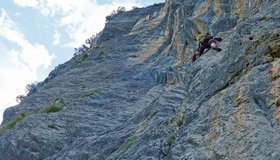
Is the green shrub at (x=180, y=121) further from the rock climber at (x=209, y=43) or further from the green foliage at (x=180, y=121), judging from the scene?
the rock climber at (x=209, y=43)

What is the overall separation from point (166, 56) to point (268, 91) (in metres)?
21.0

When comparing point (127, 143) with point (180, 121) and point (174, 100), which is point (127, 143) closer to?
point (174, 100)

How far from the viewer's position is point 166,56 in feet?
111

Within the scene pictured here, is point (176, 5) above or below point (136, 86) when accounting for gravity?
above

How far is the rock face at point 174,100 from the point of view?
12898mm

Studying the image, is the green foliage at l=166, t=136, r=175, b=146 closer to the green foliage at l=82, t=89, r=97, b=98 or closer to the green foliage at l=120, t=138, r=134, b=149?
the green foliage at l=120, t=138, r=134, b=149

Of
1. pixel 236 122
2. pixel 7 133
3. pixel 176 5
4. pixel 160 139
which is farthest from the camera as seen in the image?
pixel 176 5

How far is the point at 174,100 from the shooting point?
1928 cm

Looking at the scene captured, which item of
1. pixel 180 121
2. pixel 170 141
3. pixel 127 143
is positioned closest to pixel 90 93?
pixel 127 143

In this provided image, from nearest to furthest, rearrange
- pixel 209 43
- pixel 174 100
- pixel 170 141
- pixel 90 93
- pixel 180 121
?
pixel 170 141 → pixel 180 121 → pixel 174 100 → pixel 209 43 → pixel 90 93

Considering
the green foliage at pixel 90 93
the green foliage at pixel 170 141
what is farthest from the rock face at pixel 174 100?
the green foliage at pixel 90 93

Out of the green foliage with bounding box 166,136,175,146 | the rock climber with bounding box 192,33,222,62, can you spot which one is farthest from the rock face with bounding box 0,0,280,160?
the rock climber with bounding box 192,33,222,62

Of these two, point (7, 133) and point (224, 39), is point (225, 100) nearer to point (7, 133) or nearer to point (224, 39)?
point (224, 39)

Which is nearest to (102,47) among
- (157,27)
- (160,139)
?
(157,27)
